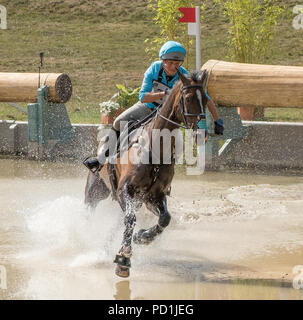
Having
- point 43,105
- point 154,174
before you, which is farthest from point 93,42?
point 154,174

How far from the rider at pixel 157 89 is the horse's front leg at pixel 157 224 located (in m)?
0.78

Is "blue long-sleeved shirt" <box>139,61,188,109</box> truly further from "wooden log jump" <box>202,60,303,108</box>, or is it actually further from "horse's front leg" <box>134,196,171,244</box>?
"wooden log jump" <box>202,60,303,108</box>

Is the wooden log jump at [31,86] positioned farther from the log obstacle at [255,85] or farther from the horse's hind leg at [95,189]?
the horse's hind leg at [95,189]

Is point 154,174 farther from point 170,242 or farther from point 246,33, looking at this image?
point 246,33

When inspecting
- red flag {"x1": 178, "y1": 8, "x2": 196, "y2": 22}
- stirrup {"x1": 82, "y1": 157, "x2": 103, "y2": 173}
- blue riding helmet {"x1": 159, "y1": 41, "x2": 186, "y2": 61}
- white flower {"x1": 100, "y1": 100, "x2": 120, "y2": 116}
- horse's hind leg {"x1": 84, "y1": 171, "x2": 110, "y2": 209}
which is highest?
red flag {"x1": 178, "y1": 8, "x2": 196, "y2": 22}

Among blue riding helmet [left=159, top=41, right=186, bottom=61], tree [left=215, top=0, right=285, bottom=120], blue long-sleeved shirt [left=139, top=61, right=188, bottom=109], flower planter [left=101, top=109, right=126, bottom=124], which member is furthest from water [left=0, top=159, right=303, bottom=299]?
tree [left=215, top=0, right=285, bottom=120]

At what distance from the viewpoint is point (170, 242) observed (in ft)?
25.2

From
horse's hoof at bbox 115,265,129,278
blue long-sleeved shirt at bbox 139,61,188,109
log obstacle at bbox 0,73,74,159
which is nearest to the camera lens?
horse's hoof at bbox 115,265,129,278

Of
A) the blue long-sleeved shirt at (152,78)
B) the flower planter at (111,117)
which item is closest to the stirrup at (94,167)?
the blue long-sleeved shirt at (152,78)

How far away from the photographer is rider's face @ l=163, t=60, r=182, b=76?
6637mm

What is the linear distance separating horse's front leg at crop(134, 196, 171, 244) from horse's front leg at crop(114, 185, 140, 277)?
0.19 m

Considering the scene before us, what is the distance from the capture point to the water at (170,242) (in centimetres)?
614

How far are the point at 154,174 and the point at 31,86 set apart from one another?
20.9ft
